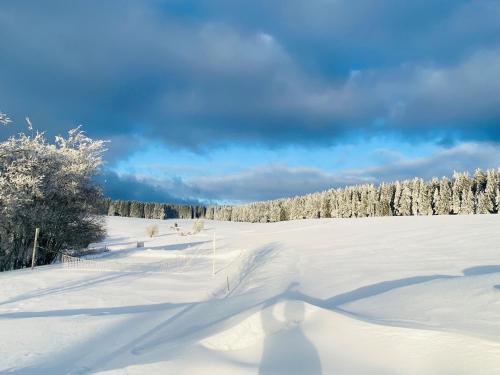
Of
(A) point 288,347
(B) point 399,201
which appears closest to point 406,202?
(B) point 399,201

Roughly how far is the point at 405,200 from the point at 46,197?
275ft

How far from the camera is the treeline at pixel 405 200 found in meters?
81.7

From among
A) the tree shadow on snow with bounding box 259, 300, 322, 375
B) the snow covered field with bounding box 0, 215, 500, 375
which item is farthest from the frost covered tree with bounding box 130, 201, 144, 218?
the tree shadow on snow with bounding box 259, 300, 322, 375

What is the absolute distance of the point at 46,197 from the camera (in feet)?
92.2

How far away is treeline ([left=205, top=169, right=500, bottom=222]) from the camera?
8169 cm

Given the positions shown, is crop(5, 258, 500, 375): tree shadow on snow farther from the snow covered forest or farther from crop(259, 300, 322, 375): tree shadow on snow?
the snow covered forest

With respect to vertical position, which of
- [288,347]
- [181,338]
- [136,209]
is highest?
[136,209]

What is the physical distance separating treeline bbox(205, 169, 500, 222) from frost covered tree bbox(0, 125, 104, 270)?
73.6 metres

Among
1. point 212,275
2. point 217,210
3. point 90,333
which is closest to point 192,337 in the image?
point 90,333

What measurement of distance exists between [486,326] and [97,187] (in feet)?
97.4

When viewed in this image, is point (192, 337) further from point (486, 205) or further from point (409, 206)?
point (409, 206)

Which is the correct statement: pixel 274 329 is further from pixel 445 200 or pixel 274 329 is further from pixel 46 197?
pixel 445 200

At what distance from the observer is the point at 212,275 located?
24.0 metres

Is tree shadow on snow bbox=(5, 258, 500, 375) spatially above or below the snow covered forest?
below
